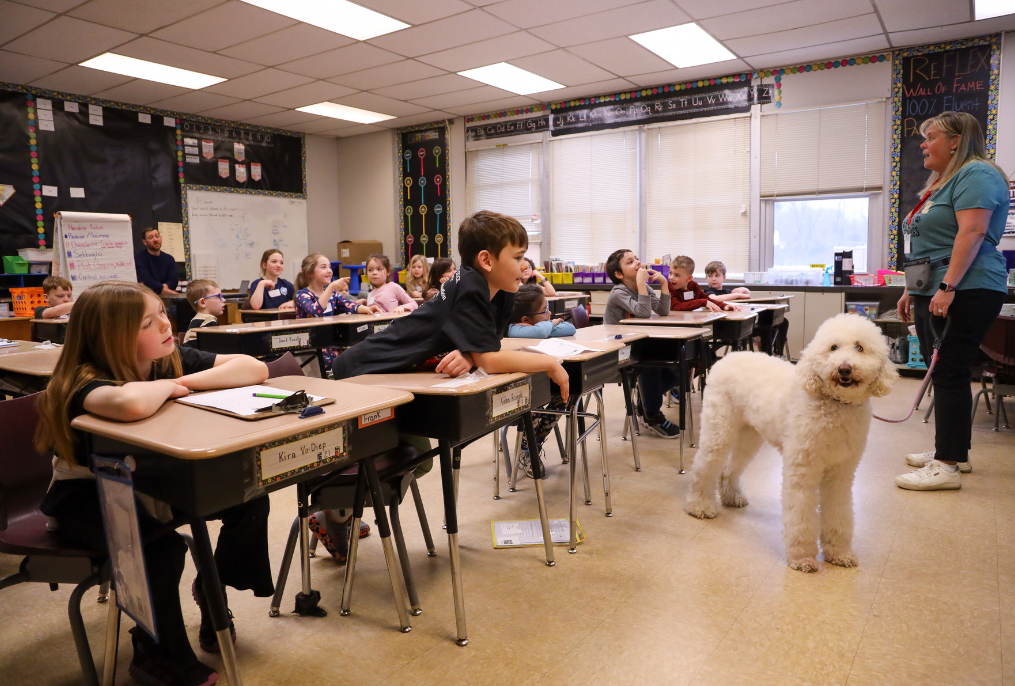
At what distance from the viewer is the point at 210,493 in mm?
1180

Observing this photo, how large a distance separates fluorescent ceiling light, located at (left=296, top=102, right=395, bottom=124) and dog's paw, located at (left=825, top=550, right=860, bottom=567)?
23.9 ft

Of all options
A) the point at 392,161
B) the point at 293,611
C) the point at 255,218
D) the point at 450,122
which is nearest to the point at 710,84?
the point at 450,122

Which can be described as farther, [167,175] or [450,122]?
[450,122]

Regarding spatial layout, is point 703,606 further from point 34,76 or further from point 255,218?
point 255,218

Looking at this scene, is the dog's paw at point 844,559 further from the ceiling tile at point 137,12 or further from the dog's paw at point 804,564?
the ceiling tile at point 137,12

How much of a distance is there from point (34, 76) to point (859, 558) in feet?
25.7

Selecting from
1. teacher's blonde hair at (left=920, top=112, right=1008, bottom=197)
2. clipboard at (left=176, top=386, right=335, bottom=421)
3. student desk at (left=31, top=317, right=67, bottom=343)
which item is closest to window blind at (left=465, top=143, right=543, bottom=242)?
student desk at (left=31, top=317, right=67, bottom=343)

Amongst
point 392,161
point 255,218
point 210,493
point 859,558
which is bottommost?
point 859,558

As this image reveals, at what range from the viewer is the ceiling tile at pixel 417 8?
4.81 meters

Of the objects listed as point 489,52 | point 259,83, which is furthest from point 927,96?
point 259,83

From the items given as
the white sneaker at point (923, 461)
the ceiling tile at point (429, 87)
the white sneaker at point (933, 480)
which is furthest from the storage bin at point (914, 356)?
the ceiling tile at point (429, 87)

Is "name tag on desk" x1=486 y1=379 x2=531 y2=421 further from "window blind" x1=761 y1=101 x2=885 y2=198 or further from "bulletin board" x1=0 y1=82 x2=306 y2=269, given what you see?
"bulletin board" x1=0 y1=82 x2=306 y2=269

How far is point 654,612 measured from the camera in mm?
1963

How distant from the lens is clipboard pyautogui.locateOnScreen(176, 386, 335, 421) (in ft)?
4.38
